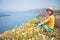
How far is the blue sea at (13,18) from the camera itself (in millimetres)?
1791

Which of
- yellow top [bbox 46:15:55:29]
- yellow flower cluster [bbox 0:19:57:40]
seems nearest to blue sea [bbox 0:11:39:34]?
yellow flower cluster [bbox 0:19:57:40]

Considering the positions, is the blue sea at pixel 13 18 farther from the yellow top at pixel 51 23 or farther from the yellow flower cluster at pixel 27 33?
the yellow top at pixel 51 23

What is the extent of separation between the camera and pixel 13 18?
71.8 inches

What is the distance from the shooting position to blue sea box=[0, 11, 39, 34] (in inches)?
70.5

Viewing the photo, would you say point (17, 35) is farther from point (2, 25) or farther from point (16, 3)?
point (16, 3)

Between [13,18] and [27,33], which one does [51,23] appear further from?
[13,18]

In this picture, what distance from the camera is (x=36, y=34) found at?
6.05 feet

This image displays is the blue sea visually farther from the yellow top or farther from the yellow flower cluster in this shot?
the yellow top

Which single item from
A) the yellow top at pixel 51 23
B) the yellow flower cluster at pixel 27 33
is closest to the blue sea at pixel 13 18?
the yellow flower cluster at pixel 27 33

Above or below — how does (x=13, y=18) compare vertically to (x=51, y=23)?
above

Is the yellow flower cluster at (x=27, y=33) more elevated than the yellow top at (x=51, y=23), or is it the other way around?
the yellow top at (x=51, y=23)

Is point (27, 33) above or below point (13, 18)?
below

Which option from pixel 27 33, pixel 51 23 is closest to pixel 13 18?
pixel 27 33

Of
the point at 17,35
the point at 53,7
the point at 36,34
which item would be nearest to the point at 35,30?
the point at 36,34
